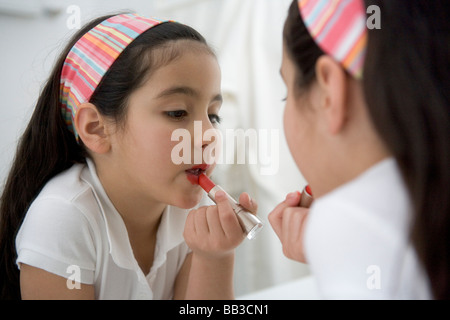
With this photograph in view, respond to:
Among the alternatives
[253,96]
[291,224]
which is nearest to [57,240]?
[291,224]

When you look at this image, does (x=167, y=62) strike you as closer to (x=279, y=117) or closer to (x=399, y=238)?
(x=399, y=238)

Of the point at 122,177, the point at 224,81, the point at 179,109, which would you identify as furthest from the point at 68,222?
the point at 224,81

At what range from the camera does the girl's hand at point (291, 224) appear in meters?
0.58

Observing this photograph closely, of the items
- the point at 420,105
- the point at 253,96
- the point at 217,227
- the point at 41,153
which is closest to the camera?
the point at 420,105

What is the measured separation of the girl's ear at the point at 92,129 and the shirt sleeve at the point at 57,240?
0.11 metres

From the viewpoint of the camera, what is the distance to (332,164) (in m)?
0.50

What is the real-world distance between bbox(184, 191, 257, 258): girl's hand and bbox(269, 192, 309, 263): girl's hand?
77 millimetres

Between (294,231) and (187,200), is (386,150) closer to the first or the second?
(294,231)

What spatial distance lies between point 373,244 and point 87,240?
49cm

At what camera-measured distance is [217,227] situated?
0.70 meters

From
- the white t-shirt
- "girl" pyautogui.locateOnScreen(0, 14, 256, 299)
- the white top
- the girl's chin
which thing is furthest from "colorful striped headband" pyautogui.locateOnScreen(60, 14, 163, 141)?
the white t-shirt

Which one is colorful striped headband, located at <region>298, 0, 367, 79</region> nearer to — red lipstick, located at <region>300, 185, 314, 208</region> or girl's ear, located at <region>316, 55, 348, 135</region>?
girl's ear, located at <region>316, 55, 348, 135</region>

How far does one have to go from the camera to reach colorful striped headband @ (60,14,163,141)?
0.73 meters

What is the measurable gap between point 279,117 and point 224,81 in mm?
191
